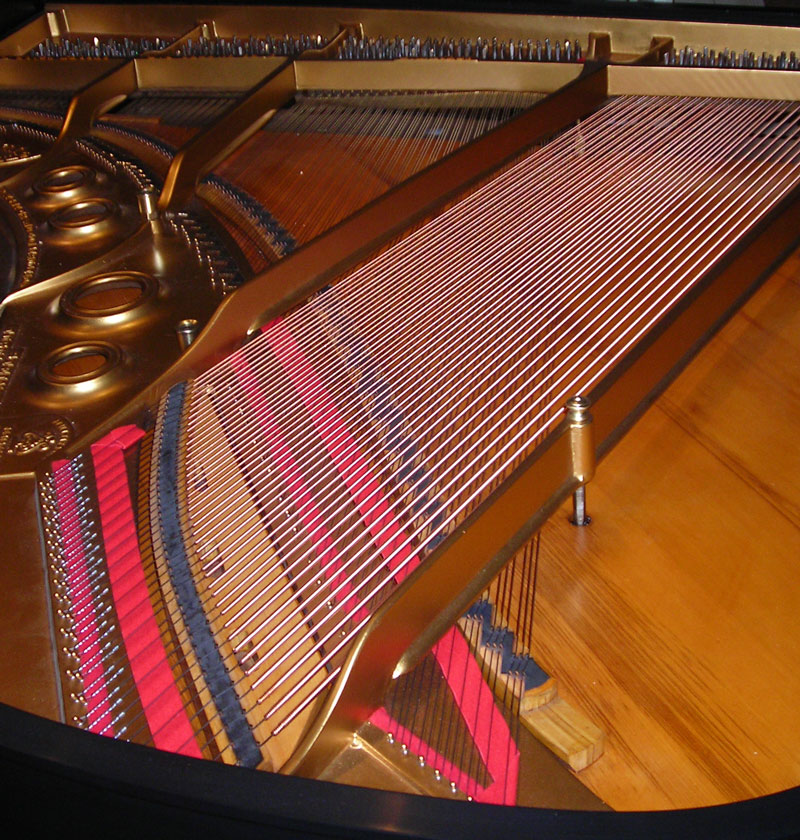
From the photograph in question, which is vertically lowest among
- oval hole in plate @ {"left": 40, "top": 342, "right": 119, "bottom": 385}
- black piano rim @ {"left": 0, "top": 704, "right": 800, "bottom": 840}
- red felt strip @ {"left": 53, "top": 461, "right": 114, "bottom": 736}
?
red felt strip @ {"left": 53, "top": 461, "right": 114, "bottom": 736}

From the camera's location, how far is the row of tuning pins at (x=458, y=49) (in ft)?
11.2

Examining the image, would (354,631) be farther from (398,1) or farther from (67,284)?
(398,1)

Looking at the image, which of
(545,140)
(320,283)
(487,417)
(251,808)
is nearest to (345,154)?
(545,140)

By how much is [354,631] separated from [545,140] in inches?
78.1

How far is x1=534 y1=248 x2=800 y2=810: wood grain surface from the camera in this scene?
1.49 meters

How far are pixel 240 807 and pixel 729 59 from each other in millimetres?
2738

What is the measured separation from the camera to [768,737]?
4.93 feet

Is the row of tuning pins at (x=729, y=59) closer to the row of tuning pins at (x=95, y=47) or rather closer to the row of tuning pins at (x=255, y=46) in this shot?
the row of tuning pins at (x=255, y=46)

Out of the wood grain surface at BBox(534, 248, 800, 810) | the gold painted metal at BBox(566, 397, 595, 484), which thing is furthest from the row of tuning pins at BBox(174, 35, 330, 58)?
the gold painted metal at BBox(566, 397, 595, 484)

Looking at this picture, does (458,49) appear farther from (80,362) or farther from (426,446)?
(426,446)

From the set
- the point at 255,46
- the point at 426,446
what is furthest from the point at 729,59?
the point at 426,446

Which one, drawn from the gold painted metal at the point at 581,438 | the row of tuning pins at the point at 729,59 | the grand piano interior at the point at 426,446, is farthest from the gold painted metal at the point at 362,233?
the gold painted metal at the point at 581,438

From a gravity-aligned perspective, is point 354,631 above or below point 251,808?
below

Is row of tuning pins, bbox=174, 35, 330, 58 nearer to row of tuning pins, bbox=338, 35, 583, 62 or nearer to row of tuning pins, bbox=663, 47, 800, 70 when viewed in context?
row of tuning pins, bbox=338, 35, 583, 62
